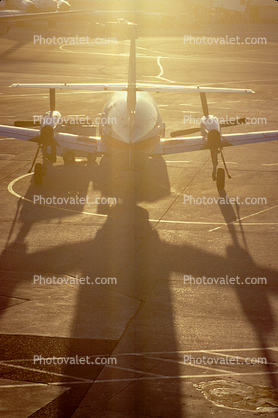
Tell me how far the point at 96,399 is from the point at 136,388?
112cm

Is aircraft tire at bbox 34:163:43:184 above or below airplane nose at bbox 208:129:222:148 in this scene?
below

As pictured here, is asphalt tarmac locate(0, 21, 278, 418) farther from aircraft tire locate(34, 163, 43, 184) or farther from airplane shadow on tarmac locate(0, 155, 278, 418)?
aircraft tire locate(34, 163, 43, 184)

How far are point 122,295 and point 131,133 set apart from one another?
10.6m

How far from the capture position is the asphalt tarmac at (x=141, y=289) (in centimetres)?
1376

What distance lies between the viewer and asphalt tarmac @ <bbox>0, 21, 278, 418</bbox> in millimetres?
13758

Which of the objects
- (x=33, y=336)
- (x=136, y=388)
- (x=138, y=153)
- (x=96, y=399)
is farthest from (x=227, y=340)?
(x=138, y=153)

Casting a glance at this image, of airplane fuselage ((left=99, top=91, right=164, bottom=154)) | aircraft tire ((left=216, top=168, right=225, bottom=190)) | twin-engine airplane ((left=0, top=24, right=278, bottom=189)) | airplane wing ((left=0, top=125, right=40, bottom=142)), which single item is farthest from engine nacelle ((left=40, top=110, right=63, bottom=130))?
aircraft tire ((left=216, top=168, right=225, bottom=190))

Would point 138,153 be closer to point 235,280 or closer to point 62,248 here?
point 62,248

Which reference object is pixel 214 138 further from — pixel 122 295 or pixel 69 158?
pixel 122 295

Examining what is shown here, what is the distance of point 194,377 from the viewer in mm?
14469

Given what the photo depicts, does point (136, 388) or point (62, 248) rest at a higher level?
point (136, 388)

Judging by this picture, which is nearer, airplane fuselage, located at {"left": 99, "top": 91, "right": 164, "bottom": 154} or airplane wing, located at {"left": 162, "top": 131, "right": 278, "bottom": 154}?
airplane fuselage, located at {"left": 99, "top": 91, "right": 164, "bottom": 154}

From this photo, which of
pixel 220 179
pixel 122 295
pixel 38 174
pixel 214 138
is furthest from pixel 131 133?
pixel 122 295

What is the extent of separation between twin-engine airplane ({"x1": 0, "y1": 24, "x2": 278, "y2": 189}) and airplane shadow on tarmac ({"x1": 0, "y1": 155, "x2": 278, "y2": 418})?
2.55 metres
